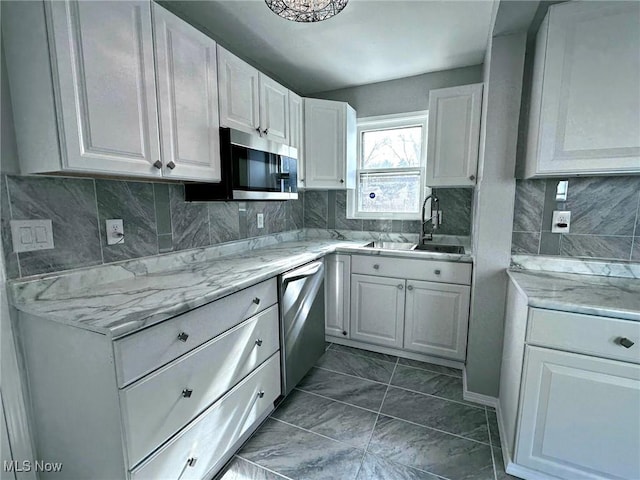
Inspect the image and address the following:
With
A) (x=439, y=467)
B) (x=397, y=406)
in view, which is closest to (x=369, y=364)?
(x=397, y=406)

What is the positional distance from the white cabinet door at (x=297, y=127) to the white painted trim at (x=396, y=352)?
144 cm

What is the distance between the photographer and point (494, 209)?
1729 millimetres

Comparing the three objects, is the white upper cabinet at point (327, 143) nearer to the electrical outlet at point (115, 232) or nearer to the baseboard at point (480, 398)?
the electrical outlet at point (115, 232)

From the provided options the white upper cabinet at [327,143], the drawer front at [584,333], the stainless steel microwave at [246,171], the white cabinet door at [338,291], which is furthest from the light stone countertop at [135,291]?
the drawer front at [584,333]

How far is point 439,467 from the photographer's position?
144 cm

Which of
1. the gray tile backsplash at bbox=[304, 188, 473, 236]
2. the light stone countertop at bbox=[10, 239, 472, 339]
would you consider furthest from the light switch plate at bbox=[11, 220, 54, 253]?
the gray tile backsplash at bbox=[304, 188, 473, 236]

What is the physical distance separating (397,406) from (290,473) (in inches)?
31.0

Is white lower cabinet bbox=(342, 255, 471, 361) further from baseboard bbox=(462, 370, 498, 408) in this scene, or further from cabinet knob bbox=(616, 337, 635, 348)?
cabinet knob bbox=(616, 337, 635, 348)

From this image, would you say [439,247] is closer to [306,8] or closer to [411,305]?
[411,305]

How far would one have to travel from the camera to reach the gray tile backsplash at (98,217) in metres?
1.12

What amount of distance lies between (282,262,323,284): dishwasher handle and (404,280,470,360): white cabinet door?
75 cm

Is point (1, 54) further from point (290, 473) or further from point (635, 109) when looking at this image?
point (635, 109)

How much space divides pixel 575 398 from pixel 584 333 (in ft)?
0.92

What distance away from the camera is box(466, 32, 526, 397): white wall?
1.63 m
